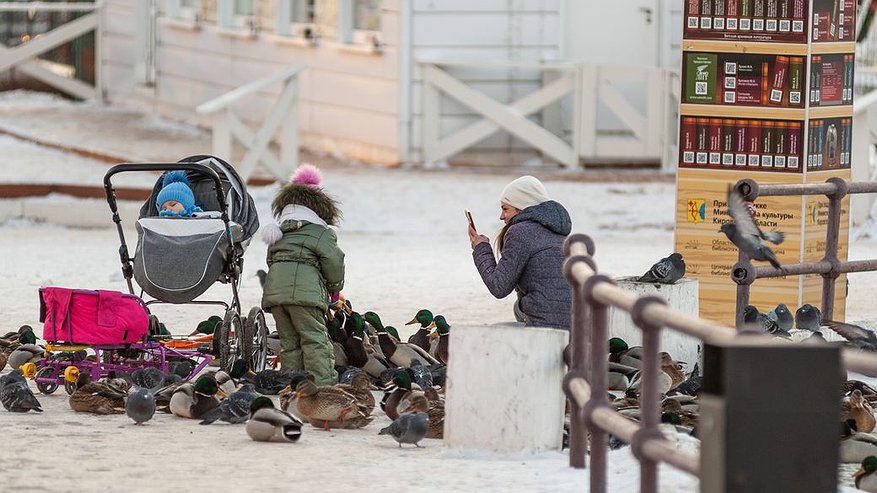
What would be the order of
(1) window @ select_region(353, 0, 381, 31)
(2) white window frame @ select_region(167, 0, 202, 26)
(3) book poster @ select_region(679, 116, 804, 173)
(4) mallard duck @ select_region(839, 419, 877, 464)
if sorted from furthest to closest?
1. (2) white window frame @ select_region(167, 0, 202, 26)
2. (1) window @ select_region(353, 0, 381, 31)
3. (3) book poster @ select_region(679, 116, 804, 173)
4. (4) mallard duck @ select_region(839, 419, 877, 464)

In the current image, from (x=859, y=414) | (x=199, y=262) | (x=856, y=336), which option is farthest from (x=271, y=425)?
(x=856, y=336)

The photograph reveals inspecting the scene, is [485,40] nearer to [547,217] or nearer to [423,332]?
[423,332]

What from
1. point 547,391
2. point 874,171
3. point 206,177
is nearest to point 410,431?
point 547,391

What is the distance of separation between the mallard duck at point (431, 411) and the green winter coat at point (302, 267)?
3.59 ft

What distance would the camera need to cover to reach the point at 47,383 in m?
8.46

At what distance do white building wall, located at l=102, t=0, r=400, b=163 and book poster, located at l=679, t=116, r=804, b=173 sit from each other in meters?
7.99

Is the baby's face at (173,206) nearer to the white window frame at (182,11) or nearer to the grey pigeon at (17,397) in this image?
the grey pigeon at (17,397)

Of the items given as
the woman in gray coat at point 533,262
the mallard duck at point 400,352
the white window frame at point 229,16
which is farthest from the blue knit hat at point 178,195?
the white window frame at point 229,16

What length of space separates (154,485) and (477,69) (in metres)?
12.3

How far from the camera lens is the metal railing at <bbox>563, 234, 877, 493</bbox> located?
15.7ft

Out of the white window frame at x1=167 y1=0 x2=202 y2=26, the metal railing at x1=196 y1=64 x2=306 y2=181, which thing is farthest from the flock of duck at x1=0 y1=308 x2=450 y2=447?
the white window frame at x1=167 y1=0 x2=202 y2=26

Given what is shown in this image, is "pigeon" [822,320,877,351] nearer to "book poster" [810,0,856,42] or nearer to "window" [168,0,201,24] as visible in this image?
"book poster" [810,0,856,42]

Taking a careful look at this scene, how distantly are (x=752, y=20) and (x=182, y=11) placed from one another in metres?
14.3

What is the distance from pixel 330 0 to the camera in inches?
773
